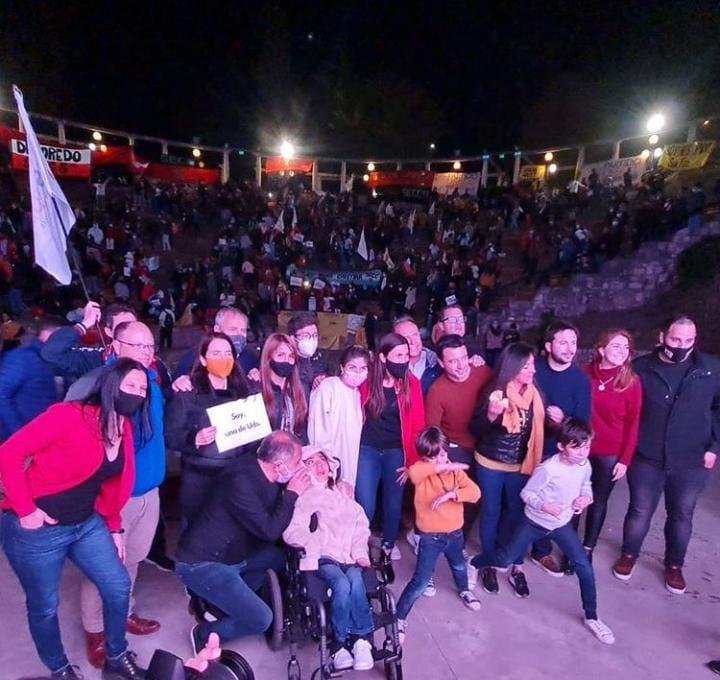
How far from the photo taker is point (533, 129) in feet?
112

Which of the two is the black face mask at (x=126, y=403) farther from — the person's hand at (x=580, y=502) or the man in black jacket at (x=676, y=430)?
the man in black jacket at (x=676, y=430)

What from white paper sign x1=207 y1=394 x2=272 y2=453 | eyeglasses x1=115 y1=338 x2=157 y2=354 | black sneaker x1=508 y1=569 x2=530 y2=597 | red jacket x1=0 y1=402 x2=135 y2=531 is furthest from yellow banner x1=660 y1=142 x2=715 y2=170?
red jacket x1=0 y1=402 x2=135 y2=531

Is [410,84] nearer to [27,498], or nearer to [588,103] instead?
[588,103]

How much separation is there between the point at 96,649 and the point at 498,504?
2.52 m

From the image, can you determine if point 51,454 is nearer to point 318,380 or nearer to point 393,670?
point 318,380

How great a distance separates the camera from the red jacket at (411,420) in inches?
151

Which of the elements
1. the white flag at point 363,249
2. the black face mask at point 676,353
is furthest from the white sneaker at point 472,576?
the white flag at point 363,249

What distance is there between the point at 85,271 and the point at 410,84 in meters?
29.6

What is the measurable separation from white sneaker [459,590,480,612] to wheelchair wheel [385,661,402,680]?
872 millimetres

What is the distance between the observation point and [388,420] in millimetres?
3861

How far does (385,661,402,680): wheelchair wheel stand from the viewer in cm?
287

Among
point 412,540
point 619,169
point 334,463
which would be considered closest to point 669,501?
point 412,540

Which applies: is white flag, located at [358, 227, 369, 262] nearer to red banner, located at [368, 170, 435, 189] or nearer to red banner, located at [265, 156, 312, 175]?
red banner, located at [368, 170, 435, 189]

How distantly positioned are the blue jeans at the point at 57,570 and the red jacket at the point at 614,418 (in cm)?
303
